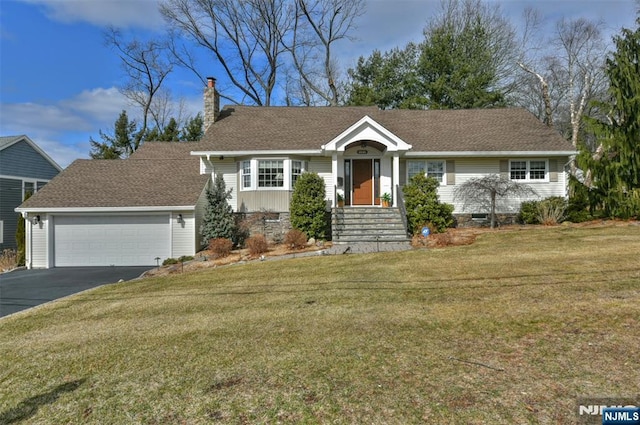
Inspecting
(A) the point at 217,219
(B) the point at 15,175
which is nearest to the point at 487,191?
(A) the point at 217,219

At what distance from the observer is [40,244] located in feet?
49.5

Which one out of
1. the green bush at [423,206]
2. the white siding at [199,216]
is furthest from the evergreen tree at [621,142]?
the white siding at [199,216]

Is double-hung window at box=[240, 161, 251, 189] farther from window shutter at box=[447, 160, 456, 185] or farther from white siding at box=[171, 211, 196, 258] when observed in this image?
window shutter at box=[447, 160, 456, 185]

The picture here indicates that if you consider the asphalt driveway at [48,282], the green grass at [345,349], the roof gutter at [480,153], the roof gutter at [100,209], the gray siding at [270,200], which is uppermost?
the roof gutter at [480,153]

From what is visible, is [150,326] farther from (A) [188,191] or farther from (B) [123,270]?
(A) [188,191]

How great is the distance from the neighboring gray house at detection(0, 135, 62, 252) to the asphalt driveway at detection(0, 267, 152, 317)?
9.74m

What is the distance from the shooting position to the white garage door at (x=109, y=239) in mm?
15227

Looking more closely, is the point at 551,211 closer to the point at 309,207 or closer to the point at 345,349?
the point at 309,207

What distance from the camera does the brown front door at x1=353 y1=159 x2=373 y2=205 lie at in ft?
56.0

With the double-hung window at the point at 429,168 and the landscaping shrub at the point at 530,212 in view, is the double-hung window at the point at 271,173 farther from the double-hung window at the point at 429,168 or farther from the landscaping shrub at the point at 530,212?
the landscaping shrub at the point at 530,212

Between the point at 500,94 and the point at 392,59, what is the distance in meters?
8.41

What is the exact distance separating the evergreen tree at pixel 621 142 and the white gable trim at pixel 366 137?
7.27 m

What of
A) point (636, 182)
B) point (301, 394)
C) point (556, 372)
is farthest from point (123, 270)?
point (636, 182)

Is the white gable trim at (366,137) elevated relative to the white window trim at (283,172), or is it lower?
elevated
